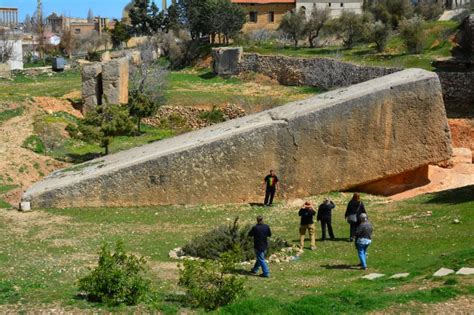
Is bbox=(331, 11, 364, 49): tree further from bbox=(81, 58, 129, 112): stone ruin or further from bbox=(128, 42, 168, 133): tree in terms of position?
bbox=(81, 58, 129, 112): stone ruin

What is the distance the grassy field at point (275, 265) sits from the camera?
891cm

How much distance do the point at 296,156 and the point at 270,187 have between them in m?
1.11

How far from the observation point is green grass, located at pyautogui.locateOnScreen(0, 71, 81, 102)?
3065 cm

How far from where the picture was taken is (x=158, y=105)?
30641mm

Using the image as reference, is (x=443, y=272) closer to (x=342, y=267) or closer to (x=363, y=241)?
(x=363, y=241)

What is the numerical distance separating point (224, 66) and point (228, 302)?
116 ft

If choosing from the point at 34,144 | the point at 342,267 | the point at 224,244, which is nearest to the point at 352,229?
the point at 342,267

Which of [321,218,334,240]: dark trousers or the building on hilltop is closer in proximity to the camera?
[321,218,334,240]: dark trousers

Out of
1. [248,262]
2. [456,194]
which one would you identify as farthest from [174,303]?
[456,194]

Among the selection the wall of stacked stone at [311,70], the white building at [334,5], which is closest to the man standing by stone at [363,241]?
the wall of stacked stone at [311,70]

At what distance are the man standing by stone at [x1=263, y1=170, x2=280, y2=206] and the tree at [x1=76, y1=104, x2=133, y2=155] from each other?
806 cm

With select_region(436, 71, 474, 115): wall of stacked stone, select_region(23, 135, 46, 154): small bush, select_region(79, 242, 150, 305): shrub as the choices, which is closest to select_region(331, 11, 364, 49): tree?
select_region(436, 71, 474, 115): wall of stacked stone

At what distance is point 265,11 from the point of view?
6188 cm

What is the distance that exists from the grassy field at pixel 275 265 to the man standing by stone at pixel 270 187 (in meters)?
0.34
